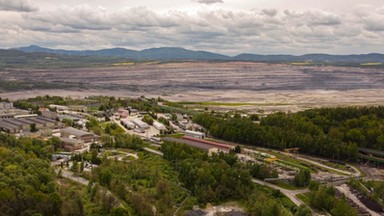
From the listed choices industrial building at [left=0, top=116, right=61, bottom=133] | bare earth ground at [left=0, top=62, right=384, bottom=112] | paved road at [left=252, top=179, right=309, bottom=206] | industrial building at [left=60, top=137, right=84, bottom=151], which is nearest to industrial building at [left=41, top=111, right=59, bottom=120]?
industrial building at [left=0, top=116, right=61, bottom=133]

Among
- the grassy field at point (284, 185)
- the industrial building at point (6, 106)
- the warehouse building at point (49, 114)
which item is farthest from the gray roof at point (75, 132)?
the grassy field at point (284, 185)

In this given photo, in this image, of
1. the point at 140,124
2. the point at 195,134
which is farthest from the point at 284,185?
the point at 140,124

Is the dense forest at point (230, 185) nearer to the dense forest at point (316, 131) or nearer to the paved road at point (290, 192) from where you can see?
the paved road at point (290, 192)

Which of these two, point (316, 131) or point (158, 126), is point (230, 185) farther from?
point (158, 126)

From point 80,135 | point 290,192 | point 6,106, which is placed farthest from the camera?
point 6,106

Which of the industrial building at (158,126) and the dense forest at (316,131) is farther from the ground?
Answer: the dense forest at (316,131)

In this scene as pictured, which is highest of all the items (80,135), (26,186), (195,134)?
(26,186)
